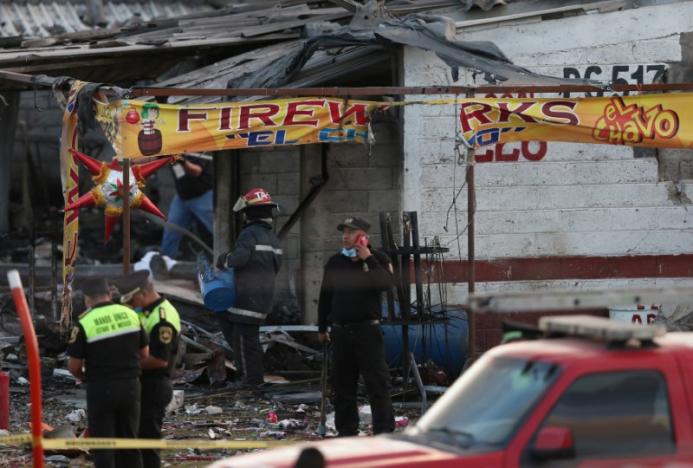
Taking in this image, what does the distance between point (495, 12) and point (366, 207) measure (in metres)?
2.61

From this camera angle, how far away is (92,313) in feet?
29.3

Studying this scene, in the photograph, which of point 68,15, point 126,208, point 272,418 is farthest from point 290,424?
point 68,15

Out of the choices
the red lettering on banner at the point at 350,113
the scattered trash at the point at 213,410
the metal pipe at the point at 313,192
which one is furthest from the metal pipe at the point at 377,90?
the metal pipe at the point at 313,192

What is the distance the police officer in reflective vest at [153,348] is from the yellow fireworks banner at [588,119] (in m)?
3.67

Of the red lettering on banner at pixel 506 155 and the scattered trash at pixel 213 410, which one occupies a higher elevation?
the red lettering on banner at pixel 506 155

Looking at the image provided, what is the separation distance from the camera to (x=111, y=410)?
901cm

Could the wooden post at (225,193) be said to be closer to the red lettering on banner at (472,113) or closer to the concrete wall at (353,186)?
the concrete wall at (353,186)

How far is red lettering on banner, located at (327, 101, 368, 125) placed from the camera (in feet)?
40.2

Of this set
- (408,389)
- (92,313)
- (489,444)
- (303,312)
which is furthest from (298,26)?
(489,444)

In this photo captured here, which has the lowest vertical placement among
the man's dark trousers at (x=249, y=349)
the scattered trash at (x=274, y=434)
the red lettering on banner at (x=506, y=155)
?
the scattered trash at (x=274, y=434)

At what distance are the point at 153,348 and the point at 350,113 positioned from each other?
3.70 metres

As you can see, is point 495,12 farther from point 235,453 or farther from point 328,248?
point 235,453

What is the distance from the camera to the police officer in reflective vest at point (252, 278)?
13.7m

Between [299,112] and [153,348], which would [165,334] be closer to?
[153,348]
